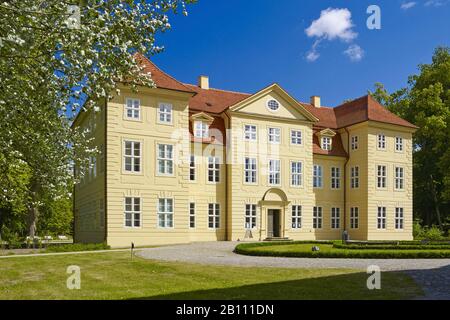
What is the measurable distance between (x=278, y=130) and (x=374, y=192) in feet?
31.6

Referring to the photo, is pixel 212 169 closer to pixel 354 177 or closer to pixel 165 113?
pixel 165 113

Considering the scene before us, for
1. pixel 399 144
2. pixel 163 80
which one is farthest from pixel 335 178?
pixel 163 80

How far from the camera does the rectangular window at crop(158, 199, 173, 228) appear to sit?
97.1ft

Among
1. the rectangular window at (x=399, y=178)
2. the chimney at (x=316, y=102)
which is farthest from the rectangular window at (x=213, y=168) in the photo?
the rectangular window at (x=399, y=178)

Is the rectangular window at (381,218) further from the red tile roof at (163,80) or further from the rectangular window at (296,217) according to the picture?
the red tile roof at (163,80)

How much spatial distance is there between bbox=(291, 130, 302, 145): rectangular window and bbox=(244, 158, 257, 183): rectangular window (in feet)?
13.1

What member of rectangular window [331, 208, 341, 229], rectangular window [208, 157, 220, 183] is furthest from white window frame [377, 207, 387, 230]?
rectangular window [208, 157, 220, 183]

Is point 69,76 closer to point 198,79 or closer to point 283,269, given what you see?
point 283,269

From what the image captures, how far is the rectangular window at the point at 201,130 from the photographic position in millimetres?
32906

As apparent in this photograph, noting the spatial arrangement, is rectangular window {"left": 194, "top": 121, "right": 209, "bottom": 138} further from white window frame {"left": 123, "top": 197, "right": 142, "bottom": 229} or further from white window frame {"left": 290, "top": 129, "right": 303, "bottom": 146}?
white window frame {"left": 290, "top": 129, "right": 303, "bottom": 146}

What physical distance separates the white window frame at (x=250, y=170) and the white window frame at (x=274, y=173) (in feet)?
3.87

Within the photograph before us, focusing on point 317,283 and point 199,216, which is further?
point 199,216
